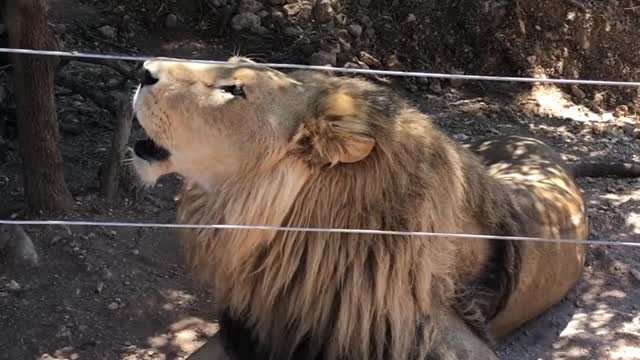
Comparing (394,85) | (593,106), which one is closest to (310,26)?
(394,85)

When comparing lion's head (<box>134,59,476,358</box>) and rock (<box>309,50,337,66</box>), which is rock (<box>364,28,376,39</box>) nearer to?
rock (<box>309,50,337,66</box>)

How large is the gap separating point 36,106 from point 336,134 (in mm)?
1463

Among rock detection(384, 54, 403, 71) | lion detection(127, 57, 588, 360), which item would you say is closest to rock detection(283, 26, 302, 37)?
rock detection(384, 54, 403, 71)

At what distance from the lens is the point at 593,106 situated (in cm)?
554

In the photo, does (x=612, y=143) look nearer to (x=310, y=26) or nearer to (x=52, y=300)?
(x=310, y=26)

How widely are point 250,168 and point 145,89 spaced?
295 mm

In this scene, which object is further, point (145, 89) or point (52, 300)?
point (52, 300)

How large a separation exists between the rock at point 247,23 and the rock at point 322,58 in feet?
1.40

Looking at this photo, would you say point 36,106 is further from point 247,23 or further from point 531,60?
point 531,60

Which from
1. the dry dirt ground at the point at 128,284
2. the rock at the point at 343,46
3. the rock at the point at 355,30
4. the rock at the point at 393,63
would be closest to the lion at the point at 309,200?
the dry dirt ground at the point at 128,284

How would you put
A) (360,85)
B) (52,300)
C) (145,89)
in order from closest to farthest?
(145,89) < (360,85) < (52,300)

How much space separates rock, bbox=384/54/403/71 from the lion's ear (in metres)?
3.34

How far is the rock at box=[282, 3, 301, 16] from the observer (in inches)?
210

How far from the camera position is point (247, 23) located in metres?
5.20
